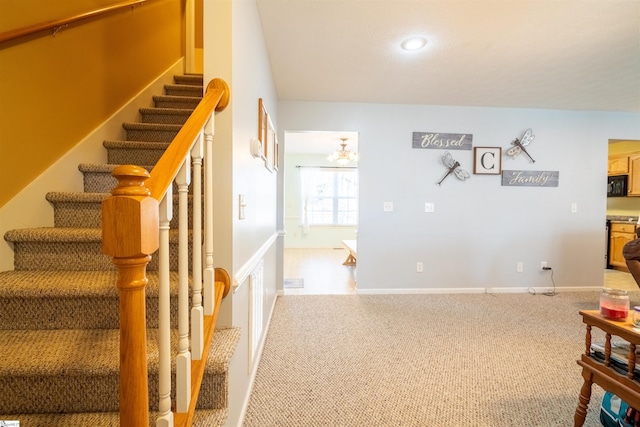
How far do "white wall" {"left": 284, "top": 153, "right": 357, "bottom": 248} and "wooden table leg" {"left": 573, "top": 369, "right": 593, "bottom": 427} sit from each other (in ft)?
19.8

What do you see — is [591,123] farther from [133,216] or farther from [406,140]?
[133,216]

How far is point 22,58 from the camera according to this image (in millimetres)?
1350

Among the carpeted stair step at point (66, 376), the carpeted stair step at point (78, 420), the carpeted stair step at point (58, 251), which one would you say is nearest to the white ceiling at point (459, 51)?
the carpeted stair step at point (58, 251)

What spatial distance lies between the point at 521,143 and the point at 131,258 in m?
4.45

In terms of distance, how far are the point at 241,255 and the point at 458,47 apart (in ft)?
7.57

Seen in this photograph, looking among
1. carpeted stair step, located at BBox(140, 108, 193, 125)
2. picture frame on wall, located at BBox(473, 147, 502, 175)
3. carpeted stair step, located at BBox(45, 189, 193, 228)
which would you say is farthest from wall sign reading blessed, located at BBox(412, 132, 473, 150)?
carpeted stair step, located at BBox(45, 189, 193, 228)

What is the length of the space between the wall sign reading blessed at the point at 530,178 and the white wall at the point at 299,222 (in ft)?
13.8

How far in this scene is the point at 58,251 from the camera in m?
1.29

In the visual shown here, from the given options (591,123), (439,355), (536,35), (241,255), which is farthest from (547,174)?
(241,255)

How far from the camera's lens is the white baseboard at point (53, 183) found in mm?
1307

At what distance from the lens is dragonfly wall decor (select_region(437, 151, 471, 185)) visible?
3625mm

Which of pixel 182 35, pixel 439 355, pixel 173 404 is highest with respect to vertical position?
pixel 182 35

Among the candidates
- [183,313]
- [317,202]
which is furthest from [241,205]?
[317,202]

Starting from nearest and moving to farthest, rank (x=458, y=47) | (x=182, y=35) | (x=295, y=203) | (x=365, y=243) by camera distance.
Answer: (x=458, y=47), (x=182, y=35), (x=365, y=243), (x=295, y=203)
